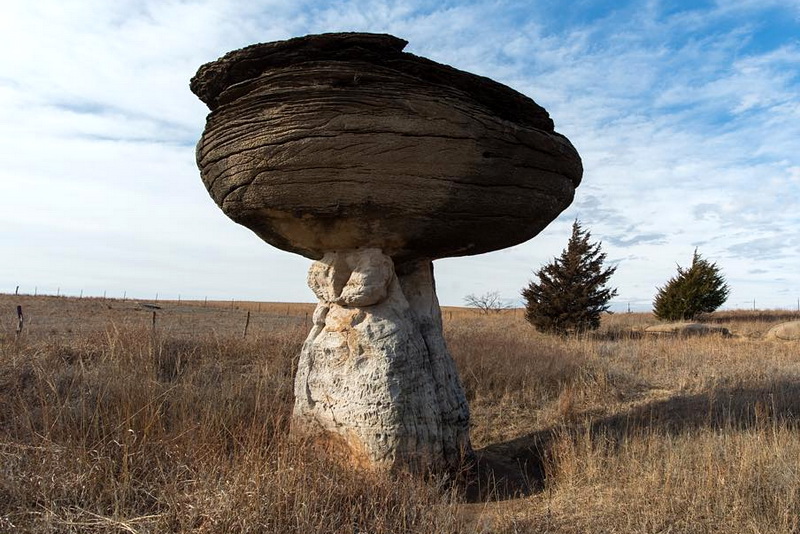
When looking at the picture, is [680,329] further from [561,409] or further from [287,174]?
[287,174]

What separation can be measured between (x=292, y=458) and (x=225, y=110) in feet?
10.2

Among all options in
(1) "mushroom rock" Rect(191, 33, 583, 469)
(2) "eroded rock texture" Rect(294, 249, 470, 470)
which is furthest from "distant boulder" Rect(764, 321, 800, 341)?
(2) "eroded rock texture" Rect(294, 249, 470, 470)

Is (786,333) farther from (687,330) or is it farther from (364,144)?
(364,144)

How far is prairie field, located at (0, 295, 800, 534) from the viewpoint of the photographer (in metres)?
3.38

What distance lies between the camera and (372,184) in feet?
15.5

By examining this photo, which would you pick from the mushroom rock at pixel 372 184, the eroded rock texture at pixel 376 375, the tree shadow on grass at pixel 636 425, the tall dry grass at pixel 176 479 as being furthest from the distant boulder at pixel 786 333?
the tall dry grass at pixel 176 479

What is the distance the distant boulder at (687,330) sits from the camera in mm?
17266

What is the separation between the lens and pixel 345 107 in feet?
15.3

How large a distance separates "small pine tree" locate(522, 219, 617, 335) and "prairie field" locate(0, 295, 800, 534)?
8406mm

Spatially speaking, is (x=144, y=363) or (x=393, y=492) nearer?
(x=393, y=492)

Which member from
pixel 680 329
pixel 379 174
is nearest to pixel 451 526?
pixel 379 174

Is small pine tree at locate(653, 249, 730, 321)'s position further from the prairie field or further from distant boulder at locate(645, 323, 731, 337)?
→ the prairie field

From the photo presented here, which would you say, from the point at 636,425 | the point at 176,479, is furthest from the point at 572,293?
the point at 176,479

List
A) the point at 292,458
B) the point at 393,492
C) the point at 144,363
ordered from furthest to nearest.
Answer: the point at 144,363, the point at 292,458, the point at 393,492
